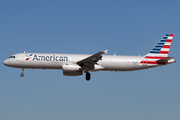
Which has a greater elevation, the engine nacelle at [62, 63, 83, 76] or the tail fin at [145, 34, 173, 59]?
the tail fin at [145, 34, 173, 59]

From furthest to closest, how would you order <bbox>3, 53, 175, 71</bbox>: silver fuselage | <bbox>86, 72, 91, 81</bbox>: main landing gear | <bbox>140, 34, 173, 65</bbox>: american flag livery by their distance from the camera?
<bbox>140, 34, 173, 65</bbox>: american flag livery < <bbox>86, 72, 91, 81</bbox>: main landing gear < <bbox>3, 53, 175, 71</bbox>: silver fuselage

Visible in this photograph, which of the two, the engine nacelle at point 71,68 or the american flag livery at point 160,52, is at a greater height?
the american flag livery at point 160,52

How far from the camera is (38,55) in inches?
2151

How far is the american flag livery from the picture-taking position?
186 feet

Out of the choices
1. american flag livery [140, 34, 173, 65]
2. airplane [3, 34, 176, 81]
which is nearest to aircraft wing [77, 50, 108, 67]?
airplane [3, 34, 176, 81]

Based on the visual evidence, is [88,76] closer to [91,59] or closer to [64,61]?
[91,59]

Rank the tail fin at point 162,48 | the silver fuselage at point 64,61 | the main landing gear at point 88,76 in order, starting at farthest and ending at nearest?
the tail fin at point 162,48, the main landing gear at point 88,76, the silver fuselage at point 64,61

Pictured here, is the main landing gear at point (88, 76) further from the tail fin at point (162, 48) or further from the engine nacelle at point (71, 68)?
the tail fin at point (162, 48)

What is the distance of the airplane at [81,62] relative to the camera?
53.8 m

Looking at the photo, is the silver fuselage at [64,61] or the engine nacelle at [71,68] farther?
the silver fuselage at [64,61]

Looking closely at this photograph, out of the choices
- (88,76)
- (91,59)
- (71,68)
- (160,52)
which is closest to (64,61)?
(71,68)

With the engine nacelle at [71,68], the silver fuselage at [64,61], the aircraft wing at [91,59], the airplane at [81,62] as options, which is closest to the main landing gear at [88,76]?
the airplane at [81,62]

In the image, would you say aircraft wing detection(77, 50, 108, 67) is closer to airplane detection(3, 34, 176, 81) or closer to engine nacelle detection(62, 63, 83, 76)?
airplane detection(3, 34, 176, 81)

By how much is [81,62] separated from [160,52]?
15.3m
